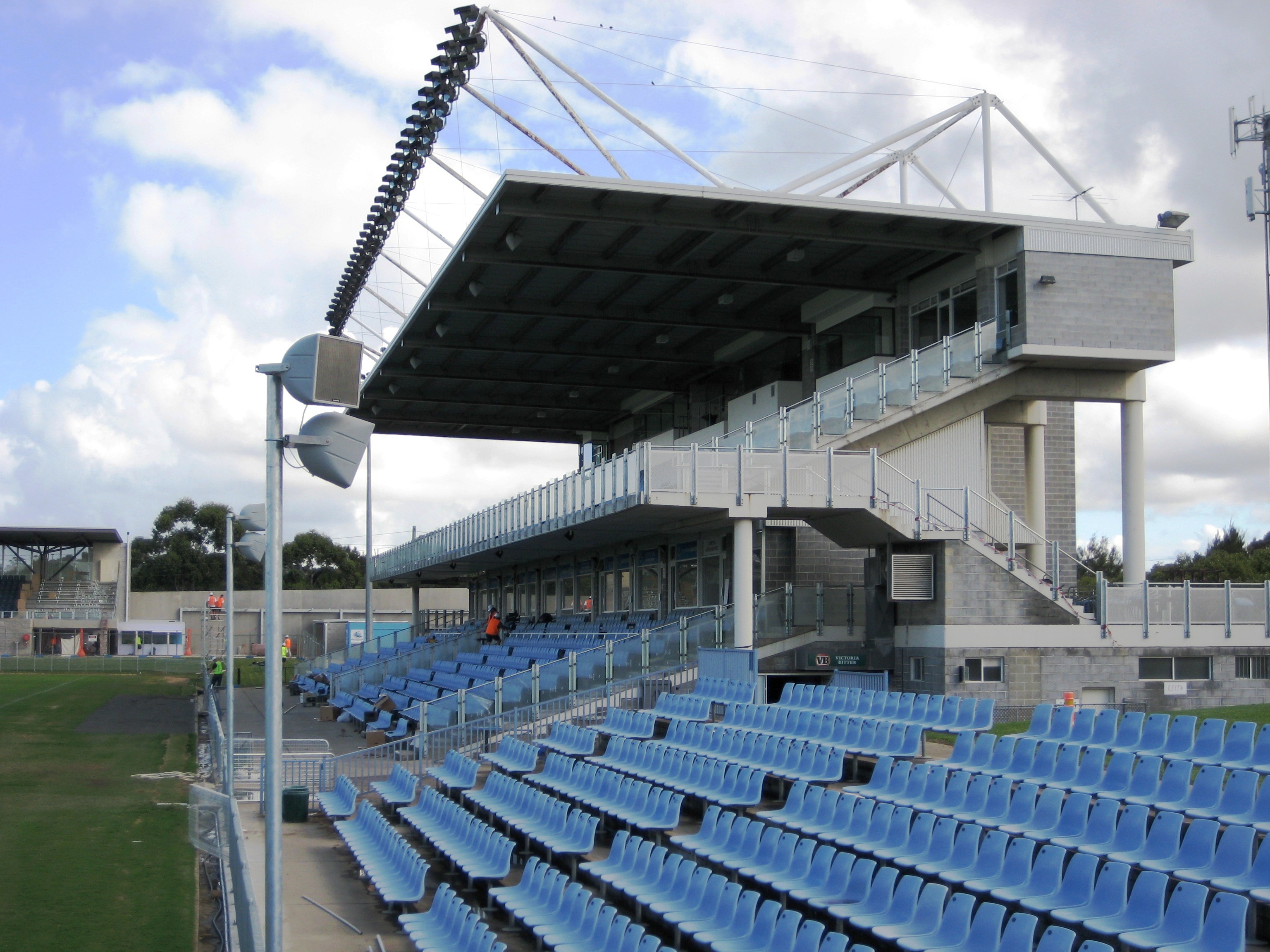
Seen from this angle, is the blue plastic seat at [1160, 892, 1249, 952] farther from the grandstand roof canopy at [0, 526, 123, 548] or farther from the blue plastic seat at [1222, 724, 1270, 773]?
the grandstand roof canopy at [0, 526, 123, 548]

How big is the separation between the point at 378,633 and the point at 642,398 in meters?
27.6

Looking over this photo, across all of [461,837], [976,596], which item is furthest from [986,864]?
[976,596]

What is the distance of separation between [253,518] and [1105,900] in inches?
403

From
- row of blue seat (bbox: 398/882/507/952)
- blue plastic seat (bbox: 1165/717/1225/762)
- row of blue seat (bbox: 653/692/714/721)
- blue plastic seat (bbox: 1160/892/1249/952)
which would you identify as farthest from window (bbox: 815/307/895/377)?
blue plastic seat (bbox: 1160/892/1249/952)

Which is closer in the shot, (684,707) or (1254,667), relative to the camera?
(684,707)

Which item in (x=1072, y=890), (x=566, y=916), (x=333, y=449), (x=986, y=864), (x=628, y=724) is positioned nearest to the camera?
(x=333, y=449)

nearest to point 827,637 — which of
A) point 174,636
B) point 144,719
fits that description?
point 144,719

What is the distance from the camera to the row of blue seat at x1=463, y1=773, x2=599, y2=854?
1284 centimetres

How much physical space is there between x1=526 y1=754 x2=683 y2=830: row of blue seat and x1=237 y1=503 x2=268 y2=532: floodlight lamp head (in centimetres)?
489

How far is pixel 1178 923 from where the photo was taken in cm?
771

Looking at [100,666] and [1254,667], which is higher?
[1254,667]

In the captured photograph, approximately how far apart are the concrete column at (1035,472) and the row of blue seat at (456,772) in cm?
1536

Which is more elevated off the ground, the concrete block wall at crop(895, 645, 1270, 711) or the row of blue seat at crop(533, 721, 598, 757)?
the concrete block wall at crop(895, 645, 1270, 711)

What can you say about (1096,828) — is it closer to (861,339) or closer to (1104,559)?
(861,339)
